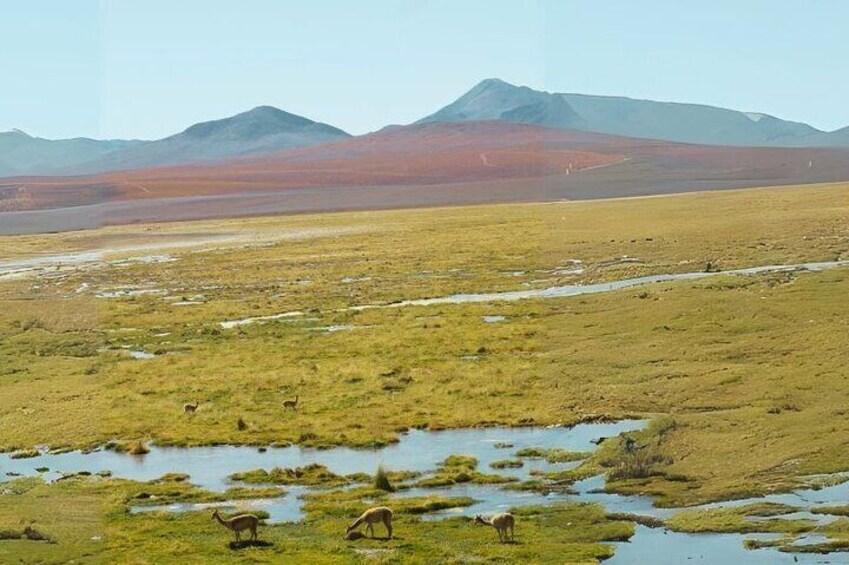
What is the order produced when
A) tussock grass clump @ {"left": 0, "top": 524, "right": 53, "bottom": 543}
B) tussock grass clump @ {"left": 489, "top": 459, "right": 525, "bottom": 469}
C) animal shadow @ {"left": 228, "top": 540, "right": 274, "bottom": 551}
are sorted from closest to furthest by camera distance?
animal shadow @ {"left": 228, "top": 540, "right": 274, "bottom": 551}, tussock grass clump @ {"left": 0, "top": 524, "right": 53, "bottom": 543}, tussock grass clump @ {"left": 489, "top": 459, "right": 525, "bottom": 469}

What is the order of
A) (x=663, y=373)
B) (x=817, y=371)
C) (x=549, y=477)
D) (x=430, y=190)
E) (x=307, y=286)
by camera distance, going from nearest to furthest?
(x=549, y=477) → (x=817, y=371) → (x=663, y=373) → (x=307, y=286) → (x=430, y=190)

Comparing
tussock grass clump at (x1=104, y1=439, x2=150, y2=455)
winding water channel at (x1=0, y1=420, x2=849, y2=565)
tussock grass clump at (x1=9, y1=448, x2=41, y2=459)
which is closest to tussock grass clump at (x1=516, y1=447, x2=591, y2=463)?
winding water channel at (x1=0, y1=420, x2=849, y2=565)

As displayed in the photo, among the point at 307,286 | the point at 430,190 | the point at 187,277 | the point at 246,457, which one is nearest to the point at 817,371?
the point at 246,457

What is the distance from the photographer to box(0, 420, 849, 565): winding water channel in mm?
19031

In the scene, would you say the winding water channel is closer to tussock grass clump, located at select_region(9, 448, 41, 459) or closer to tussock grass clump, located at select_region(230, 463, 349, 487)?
tussock grass clump, located at select_region(9, 448, 41, 459)

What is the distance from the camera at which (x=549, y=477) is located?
24297mm

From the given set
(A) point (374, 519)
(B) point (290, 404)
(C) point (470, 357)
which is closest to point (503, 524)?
(A) point (374, 519)

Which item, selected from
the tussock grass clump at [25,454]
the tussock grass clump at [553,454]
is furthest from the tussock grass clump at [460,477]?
the tussock grass clump at [25,454]

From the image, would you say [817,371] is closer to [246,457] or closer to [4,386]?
[246,457]

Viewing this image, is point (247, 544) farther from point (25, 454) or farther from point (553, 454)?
point (25, 454)

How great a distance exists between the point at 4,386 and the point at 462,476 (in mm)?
20162

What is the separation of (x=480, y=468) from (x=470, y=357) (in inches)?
551

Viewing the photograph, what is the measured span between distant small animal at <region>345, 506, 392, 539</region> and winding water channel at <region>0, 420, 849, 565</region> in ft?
4.92

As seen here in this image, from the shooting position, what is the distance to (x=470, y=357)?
39.4m
